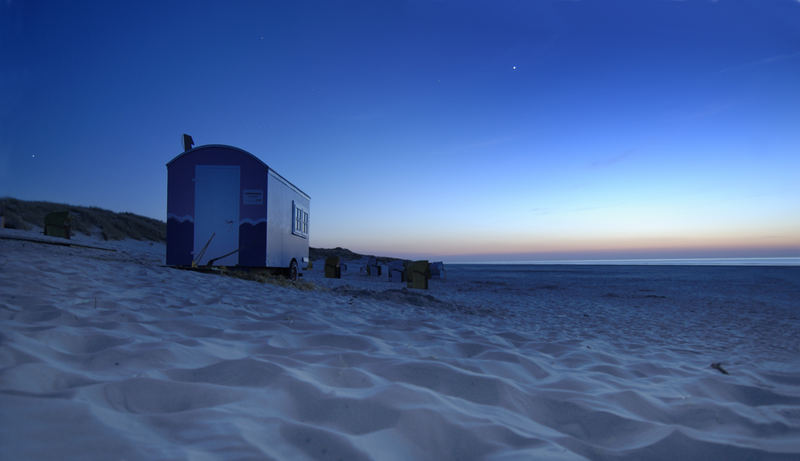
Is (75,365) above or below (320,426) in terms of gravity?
above

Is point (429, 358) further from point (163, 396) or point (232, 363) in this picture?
point (163, 396)

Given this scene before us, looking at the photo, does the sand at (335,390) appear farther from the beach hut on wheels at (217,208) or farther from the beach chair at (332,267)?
the beach chair at (332,267)

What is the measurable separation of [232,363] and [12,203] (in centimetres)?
2751

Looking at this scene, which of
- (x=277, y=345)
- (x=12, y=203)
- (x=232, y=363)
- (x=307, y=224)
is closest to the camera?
(x=232, y=363)

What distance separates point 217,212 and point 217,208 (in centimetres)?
9

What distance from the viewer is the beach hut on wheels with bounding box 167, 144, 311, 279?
899cm

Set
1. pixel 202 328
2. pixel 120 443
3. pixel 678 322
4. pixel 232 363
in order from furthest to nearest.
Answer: pixel 678 322 < pixel 202 328 < pixel 232 363 < pixel 120 443

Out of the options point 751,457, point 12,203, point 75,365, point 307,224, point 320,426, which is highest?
point 12,203

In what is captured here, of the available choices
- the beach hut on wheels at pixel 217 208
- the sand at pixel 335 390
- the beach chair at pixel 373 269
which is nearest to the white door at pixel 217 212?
the beach hut on wheels at pixel 217 208

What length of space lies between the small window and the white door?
2.38 metres

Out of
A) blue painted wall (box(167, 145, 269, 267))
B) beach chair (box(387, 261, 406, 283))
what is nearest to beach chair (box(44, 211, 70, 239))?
blue painted wall (box(167, 145, 269, 267))

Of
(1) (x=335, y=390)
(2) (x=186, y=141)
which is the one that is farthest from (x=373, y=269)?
(1) (x=335, y=390)

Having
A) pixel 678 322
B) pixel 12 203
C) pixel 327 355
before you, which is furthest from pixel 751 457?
pixel 12 203

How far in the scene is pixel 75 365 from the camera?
6.08 feet
